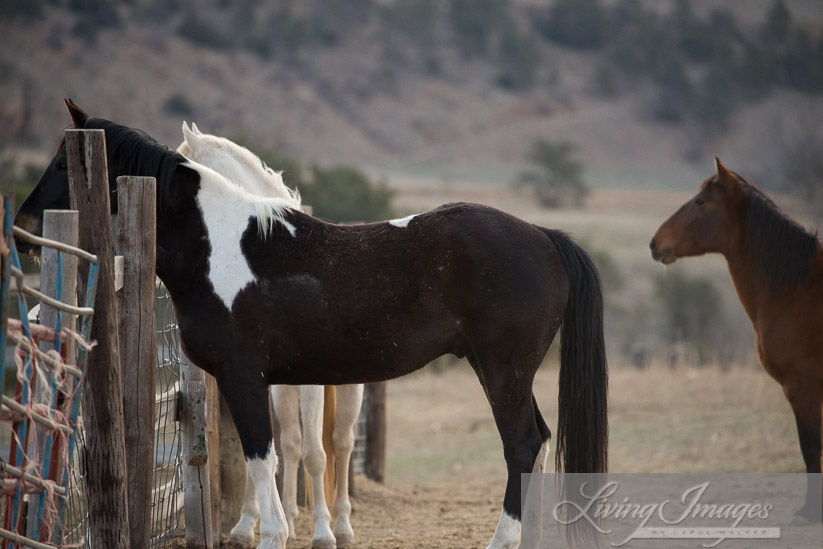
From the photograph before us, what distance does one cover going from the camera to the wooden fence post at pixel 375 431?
Result: 7676 mm

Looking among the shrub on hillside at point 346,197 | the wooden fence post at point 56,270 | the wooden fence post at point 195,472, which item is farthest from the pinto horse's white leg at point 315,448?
the shrub on hillside at point 346,197

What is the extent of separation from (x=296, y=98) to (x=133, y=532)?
54.7 m

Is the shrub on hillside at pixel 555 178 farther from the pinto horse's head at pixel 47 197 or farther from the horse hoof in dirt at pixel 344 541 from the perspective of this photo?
the pinto horse's head at pixel 47 197

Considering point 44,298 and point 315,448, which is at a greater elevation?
point 44,298

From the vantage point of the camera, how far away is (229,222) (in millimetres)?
4133

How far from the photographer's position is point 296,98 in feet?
185

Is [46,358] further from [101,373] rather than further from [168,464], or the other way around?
[168,464]

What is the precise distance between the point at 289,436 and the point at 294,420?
109 millimetres

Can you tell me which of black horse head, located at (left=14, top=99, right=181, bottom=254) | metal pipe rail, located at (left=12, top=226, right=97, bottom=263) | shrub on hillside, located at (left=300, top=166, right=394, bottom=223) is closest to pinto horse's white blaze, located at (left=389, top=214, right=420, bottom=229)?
black horse head, located at (left=14, top=99, right=181, bottom=254)

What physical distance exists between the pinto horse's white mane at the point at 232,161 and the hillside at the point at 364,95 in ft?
118

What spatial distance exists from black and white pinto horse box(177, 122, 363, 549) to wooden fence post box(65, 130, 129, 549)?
5.46 feet

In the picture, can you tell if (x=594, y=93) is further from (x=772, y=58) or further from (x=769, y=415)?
(x=769, y=415)

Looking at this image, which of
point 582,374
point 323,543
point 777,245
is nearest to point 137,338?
point 323,543

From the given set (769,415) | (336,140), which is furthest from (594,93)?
(769,415)
